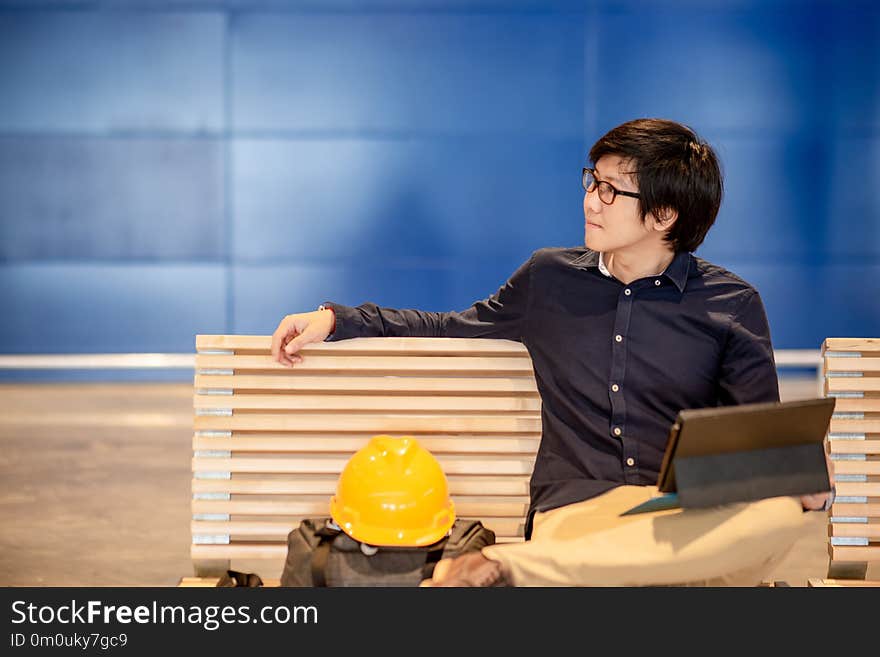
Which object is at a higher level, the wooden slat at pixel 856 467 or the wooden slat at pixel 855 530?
the wooden slat at pixel 856 467

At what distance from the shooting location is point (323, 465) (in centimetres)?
333

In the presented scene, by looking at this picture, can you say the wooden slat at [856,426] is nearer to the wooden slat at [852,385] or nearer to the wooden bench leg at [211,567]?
the wooden slat at [852,385]

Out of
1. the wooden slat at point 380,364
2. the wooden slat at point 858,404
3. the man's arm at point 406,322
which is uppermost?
the man's arm at point 406,322

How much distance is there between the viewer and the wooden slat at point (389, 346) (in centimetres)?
330

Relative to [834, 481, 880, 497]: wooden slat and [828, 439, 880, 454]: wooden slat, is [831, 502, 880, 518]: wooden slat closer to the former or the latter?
[834, 481, 880, 497]: wooden slat

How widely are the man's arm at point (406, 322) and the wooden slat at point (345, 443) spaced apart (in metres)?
0.27

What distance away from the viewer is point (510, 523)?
3.34 metres

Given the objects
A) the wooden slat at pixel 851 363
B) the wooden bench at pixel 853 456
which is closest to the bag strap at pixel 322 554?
the wooden bench at pixel 853 456

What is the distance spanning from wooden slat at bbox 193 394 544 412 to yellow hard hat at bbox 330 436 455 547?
280 millimetres

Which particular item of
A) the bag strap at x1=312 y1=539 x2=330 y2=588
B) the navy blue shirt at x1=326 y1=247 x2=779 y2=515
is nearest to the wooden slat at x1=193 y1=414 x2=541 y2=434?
the navy blue shirt at x1=326 y1=247 x2=779 y2=515

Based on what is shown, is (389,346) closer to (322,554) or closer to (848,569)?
(322,554)

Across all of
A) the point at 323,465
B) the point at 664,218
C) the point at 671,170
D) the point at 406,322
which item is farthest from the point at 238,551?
the point at 671,170

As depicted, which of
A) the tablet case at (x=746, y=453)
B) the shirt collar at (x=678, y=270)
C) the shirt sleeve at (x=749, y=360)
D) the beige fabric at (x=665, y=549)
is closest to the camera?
the tablet case at (x=746, y=453)
